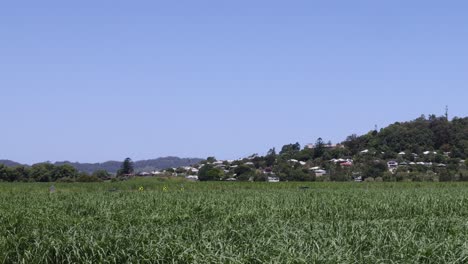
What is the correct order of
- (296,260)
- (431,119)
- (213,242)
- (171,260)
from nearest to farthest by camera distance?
(296,260)
(171,260)
(213,242)
(431,119)

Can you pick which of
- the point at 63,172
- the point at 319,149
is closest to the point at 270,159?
the point at 319,149

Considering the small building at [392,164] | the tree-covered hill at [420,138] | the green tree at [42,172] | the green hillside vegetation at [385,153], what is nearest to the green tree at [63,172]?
the green tree at [42,172]

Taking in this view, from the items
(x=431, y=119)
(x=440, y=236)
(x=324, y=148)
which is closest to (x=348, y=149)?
(x=324, y=148)

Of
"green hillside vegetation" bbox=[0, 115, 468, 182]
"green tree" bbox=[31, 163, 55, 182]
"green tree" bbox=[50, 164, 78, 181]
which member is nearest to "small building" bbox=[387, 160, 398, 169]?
"green hillside vegetation" bbox=[0, 115, 468, 182]

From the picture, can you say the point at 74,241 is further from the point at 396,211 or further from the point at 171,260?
the point at 396,211

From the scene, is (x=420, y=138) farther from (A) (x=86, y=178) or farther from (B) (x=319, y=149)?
(A) (x=86, y=178)

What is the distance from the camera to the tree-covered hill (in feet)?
349

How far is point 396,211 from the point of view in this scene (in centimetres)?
1638

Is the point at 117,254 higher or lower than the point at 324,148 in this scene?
lower

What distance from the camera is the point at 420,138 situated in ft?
368

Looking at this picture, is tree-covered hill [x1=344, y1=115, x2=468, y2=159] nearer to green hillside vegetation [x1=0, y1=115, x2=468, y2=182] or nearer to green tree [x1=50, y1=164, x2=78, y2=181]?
green hillside vegetation [x1=0, y1=115, x2=468, y2=182]

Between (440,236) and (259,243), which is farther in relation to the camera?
(440,236)

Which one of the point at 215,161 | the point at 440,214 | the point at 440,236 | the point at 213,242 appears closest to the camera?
the point at 213,242

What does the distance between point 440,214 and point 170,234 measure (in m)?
9.69
